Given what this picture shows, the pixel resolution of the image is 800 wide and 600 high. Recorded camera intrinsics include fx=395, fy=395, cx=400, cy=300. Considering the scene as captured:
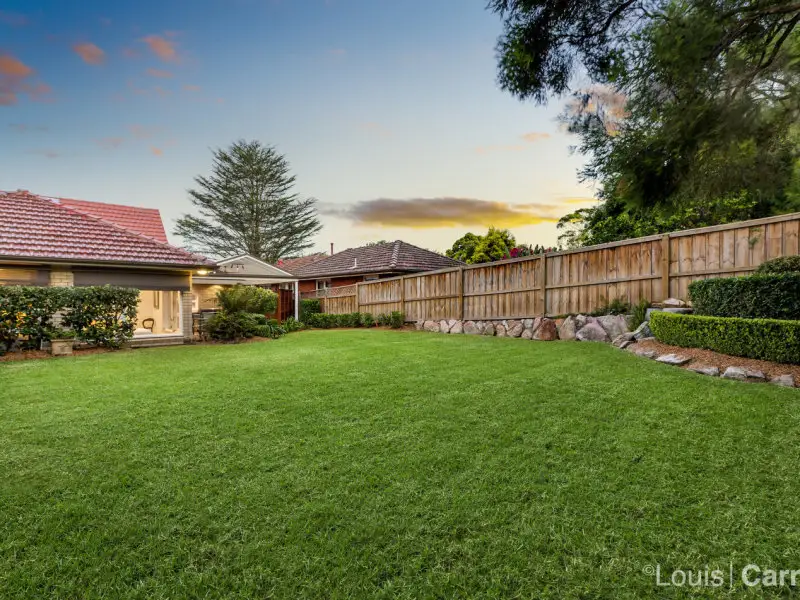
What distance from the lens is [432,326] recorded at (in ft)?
43.6

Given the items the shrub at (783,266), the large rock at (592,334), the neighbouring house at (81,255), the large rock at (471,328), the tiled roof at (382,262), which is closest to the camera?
the shrub at (783,266)

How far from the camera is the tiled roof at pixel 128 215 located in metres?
13.9

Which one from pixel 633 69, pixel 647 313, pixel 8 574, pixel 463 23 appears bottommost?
pixel 8 574

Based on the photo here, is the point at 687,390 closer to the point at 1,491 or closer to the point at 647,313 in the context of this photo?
the point at 647,313

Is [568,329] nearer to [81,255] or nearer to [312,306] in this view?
[81,255]

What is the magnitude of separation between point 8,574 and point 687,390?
574 centimetres

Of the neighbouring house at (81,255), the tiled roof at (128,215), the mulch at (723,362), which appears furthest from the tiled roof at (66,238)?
the mulch at (723,362)

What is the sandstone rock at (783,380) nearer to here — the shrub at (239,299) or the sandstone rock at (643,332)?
the sandstone rock at (643,332)

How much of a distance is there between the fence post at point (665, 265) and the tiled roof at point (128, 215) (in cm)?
1499

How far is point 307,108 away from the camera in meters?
12.2

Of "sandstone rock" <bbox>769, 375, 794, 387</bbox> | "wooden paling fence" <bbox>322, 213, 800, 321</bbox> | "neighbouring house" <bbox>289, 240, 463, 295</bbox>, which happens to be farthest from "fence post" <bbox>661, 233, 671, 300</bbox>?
"neighbouring house" <bbox>289, 240, 463, 295</bbox>

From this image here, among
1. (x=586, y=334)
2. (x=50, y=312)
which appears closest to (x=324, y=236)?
(x=50, y=312)

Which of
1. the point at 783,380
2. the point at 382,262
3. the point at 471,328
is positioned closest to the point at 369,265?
the point at 382,262

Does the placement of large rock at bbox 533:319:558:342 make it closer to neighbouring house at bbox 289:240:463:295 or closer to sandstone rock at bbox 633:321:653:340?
sandstone rock at bbox 633:321:653:340
